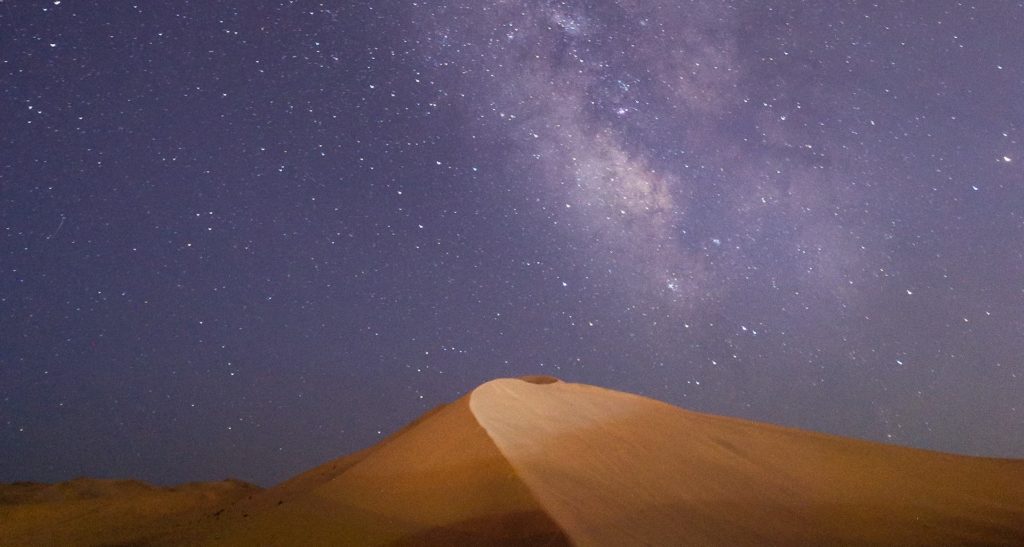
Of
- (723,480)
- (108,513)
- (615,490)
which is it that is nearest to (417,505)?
(615,490)

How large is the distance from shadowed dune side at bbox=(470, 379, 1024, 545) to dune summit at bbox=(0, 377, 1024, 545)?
0.05m

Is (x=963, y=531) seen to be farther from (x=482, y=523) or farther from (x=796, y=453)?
(x=482, y=523)

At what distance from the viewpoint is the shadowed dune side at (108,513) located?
50.4ft

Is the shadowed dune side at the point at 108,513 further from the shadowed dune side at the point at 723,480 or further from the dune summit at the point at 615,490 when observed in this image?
the shadowed dune side at the point at 723,480

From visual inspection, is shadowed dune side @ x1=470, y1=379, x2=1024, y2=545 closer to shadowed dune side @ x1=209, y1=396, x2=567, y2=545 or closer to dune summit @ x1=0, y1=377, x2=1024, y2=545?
dune summit @ x1=0, y1=377, x2=1024, y2=545

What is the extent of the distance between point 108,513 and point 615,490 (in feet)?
→ 52.8

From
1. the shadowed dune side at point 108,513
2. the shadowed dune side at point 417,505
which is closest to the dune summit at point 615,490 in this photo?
the shadowed dune side at point 417,505

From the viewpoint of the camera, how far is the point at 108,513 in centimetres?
2006

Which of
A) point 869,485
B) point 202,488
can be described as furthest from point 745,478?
point 202,488

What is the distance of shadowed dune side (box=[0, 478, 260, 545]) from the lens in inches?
605

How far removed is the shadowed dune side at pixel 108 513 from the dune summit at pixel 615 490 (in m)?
0.35

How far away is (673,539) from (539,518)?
7.33 feet

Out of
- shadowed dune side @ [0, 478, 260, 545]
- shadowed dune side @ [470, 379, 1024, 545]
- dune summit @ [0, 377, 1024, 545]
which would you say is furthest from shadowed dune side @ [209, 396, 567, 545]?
shadowed dune side @ [0, 478, 260, 545]

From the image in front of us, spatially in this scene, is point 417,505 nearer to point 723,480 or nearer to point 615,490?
point 615,490
